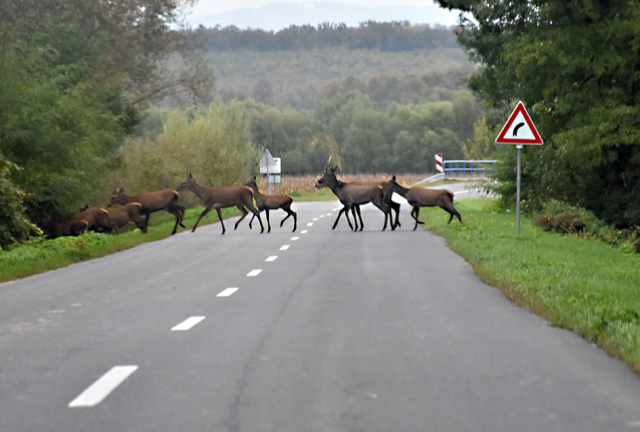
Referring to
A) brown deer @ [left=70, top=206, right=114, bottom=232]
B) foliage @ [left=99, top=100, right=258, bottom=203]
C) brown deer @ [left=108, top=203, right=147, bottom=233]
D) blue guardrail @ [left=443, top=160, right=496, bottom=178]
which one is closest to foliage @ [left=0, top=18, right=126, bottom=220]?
brown deer @ [left=70, top=206, right=114, bottom=232]

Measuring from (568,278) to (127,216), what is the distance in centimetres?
1674

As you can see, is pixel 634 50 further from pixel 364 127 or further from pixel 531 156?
pixel 364 127

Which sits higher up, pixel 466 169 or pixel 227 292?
pixel 227 292

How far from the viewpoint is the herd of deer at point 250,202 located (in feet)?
82.2

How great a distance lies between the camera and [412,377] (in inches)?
245

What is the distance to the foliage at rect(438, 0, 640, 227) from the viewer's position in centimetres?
2397

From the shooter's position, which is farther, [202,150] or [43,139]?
[202,150]

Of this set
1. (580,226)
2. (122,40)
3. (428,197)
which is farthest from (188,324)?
(122,40)

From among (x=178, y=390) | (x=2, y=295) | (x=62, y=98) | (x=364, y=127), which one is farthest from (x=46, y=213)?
(x=364, y=127)

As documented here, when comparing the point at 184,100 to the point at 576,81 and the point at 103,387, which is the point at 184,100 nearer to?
the point at 576,81

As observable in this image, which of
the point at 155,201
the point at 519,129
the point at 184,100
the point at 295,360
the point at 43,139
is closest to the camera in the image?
the point at 295,360

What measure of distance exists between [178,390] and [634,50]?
2122 cm

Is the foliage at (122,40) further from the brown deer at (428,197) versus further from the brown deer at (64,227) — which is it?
the brown deer at (428,197)

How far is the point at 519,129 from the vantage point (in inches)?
759
